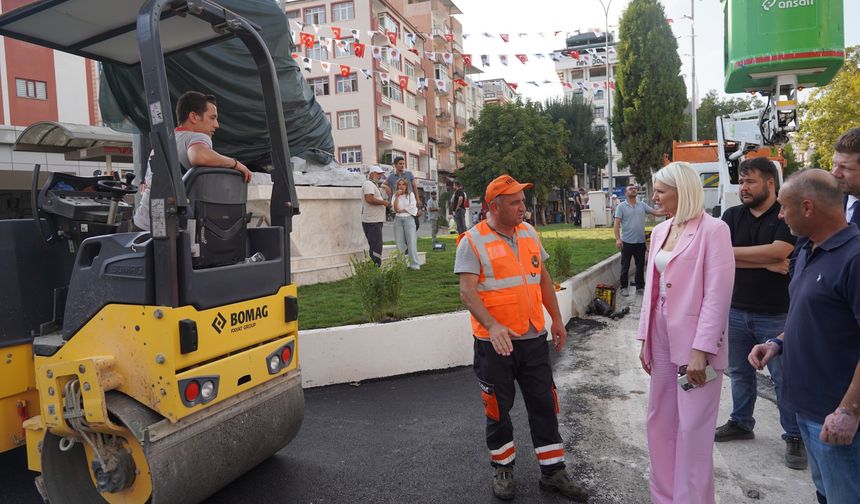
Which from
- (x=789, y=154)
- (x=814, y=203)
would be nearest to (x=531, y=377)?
(x=814, y=203)

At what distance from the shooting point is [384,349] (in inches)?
238

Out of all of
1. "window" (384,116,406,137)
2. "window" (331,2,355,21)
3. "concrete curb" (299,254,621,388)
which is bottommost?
"concrete curb" (299,254,621,388)

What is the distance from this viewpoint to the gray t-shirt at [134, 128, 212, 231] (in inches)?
127

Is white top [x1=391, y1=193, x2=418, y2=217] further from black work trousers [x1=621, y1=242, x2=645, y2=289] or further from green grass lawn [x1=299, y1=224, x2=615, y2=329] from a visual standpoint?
black work trousers [x1=621, y1=242, x2=645, y2=289]

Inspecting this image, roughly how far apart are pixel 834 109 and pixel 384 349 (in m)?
27.7

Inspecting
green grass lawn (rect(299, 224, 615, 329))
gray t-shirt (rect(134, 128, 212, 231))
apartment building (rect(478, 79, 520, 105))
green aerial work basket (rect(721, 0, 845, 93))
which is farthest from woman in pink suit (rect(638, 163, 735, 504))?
apartment building (rect(478, 79, 520, 105))

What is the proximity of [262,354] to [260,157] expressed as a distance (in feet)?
21.1

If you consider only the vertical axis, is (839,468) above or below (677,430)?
above

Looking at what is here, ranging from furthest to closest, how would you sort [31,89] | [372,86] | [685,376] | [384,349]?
[372,86] → [31,89] → [384,349] → [685,376]

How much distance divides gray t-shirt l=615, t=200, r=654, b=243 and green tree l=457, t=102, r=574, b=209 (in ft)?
86.8

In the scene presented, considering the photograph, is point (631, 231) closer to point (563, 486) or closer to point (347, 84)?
point (563, 486)

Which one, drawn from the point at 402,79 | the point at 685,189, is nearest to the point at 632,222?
the point at 685,189

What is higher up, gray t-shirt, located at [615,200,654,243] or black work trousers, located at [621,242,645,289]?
gray t-shirt, located at [615,200,654,243]

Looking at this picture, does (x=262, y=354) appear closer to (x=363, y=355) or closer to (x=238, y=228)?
(x=238, y=228)
